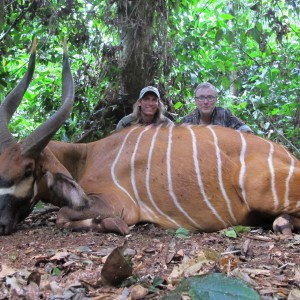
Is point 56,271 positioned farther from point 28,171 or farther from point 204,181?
point 204,181

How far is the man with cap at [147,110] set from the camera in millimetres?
5441

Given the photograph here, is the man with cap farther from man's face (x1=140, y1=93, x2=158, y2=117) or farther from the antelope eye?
the antelope eye

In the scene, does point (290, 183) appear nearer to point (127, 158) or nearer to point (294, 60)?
point (127, 158)

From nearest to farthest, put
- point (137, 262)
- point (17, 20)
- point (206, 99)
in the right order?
1. point (137, 262)
2. point (17, 20)
3. point (206, 99)

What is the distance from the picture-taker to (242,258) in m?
2.69

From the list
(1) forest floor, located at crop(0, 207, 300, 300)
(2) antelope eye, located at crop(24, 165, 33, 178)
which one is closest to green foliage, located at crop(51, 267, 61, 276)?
(1) forest floor, located at crop(0, 207, 300, 300)

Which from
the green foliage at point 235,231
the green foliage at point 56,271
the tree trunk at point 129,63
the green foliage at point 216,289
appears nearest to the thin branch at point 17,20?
the tree trunk at point 129,63

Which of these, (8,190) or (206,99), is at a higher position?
(206,99)

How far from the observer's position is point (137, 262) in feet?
8.41

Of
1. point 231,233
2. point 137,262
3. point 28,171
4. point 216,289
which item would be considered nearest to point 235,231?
point 231,233

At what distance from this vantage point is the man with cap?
5441mm

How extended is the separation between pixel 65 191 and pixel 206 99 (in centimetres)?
233

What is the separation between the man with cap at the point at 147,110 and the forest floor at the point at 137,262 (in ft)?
6.34

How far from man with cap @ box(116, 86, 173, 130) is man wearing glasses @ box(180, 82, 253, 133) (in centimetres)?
44
